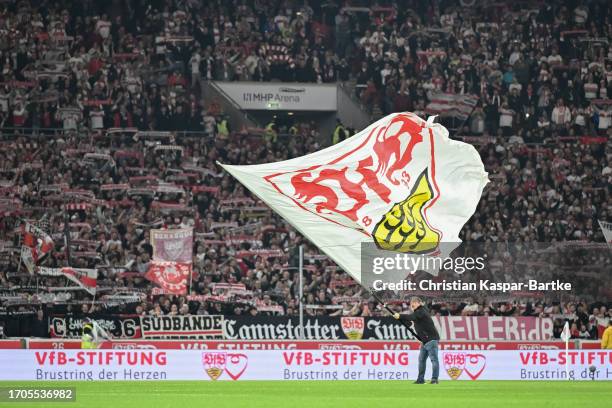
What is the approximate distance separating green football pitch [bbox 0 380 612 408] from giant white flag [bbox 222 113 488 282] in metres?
2.86

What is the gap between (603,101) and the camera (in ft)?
152

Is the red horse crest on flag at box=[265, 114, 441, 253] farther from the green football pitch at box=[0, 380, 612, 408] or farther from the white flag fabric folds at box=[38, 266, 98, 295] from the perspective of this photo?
the white flag fabric folds at box=[38, 266, 98, 295]

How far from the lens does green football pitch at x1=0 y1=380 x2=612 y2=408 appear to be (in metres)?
20.8

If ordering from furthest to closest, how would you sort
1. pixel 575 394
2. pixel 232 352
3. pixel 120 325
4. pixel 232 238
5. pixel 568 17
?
pixel 568 17, pixel 232 238, pixel 120 325, pixel 232 352, pixel 575 394

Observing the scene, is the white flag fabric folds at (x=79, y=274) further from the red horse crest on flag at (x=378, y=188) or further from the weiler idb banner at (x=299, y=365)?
the red horse crest on flag at (x=378, y=188)

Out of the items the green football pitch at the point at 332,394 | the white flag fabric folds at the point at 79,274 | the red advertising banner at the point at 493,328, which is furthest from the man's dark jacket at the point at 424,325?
the white flag fabric folds at the point at 79,274

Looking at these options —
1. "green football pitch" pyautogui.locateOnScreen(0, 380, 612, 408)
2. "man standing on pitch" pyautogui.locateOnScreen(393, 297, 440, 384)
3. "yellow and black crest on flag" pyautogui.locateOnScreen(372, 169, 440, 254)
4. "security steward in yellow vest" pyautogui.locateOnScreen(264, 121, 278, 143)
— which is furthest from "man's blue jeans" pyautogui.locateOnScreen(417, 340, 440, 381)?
"security steward in yellow vest" pyautogui.locateOnScreen(264, 121, 278, 143)

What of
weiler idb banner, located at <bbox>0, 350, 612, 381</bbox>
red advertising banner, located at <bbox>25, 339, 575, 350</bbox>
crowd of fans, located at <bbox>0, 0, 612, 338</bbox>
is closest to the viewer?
weiler idb banner, located at <bbox>0, 350, 612, 381</bbox>

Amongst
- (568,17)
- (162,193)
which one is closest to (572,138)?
(568,17)

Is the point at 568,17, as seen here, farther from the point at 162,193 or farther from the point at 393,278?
the point at 393,278

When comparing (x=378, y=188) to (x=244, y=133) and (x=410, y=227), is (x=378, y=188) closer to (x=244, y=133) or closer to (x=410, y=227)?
(x=410, y=227)

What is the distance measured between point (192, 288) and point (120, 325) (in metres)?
2.71

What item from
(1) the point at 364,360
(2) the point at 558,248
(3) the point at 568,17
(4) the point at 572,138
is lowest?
(1) the point at 364,360

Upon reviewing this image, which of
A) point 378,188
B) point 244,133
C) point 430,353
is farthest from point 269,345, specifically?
point 244,133
